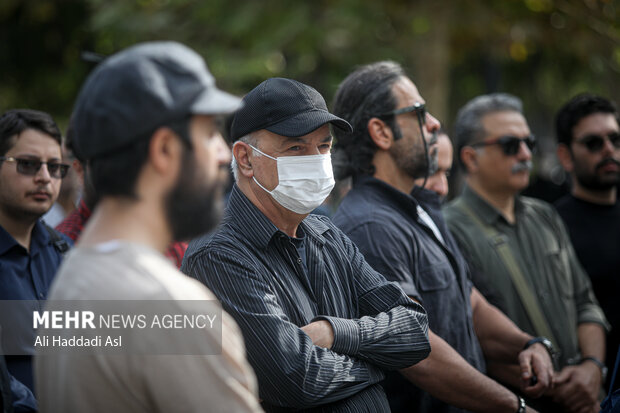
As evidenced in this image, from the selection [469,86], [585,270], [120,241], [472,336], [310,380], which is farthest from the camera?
[469,86]

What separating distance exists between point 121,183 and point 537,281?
11.5 feet

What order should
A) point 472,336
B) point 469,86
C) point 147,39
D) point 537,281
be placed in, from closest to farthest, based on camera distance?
point 472,336
point 537,281
point 147,39
point 469,86

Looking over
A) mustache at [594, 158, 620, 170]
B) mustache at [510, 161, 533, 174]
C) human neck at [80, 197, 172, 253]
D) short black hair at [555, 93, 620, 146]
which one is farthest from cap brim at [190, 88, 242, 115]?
short black hair at [555, 93, 620, 146]

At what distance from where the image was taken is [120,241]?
1802 mm

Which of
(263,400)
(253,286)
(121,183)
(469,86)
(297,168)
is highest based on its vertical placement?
(121,183)

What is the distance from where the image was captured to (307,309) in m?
→ 2.83

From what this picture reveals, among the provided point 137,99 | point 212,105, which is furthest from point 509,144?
point 137,99

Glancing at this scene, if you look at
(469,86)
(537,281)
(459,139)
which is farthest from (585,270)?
(469,86)

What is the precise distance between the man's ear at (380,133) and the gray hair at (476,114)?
5.30ft

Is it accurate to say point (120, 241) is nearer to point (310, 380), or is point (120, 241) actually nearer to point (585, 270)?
point (310, 380)

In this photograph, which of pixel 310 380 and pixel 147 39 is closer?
pixel 310 380

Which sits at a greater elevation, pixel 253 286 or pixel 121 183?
pixel 121 183

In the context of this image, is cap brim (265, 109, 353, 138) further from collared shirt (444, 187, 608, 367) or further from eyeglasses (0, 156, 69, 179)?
collared shirt (444, 187, 608, 367)

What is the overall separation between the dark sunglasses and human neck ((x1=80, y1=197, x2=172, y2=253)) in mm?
4613
